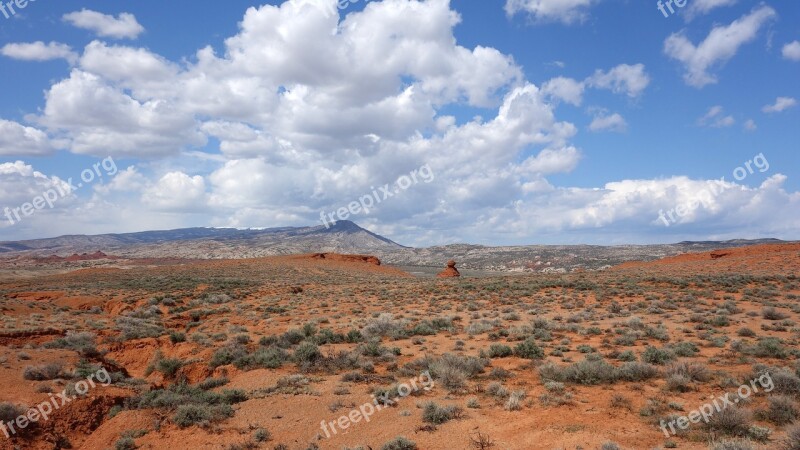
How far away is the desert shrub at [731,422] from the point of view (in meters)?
7.63

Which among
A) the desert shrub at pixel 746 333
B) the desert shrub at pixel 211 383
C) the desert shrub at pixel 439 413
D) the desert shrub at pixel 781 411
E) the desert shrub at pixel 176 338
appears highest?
the desert shrub at pixel 781 411

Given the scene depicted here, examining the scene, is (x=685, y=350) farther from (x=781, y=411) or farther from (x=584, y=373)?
(x=781, y=411)

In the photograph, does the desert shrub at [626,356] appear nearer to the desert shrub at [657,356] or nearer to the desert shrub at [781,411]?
the desert shrub at [657,356]

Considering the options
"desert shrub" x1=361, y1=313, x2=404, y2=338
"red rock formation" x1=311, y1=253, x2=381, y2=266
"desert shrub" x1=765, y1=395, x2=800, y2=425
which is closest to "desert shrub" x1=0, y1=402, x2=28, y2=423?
"desert shrub" x1=361, y1=313, x2=404, y2=338

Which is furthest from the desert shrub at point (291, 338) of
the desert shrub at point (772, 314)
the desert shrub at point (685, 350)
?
the desert shrub at point (772, 314)

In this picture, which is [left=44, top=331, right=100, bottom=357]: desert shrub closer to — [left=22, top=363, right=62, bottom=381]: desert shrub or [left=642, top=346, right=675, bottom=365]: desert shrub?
[left=22, top=363, right=62, bottom=381]: desert shrub

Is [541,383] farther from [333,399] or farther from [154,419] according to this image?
[154,419]

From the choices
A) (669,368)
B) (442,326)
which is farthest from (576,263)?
(669,368)

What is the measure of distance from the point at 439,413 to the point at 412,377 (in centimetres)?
304

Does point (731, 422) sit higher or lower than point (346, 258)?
lower

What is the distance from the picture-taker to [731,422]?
7.72 m

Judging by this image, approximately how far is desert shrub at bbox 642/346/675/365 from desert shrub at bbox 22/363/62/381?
53.4ft

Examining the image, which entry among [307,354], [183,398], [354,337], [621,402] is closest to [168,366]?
[183,398]

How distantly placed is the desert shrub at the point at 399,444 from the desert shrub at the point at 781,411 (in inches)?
261
